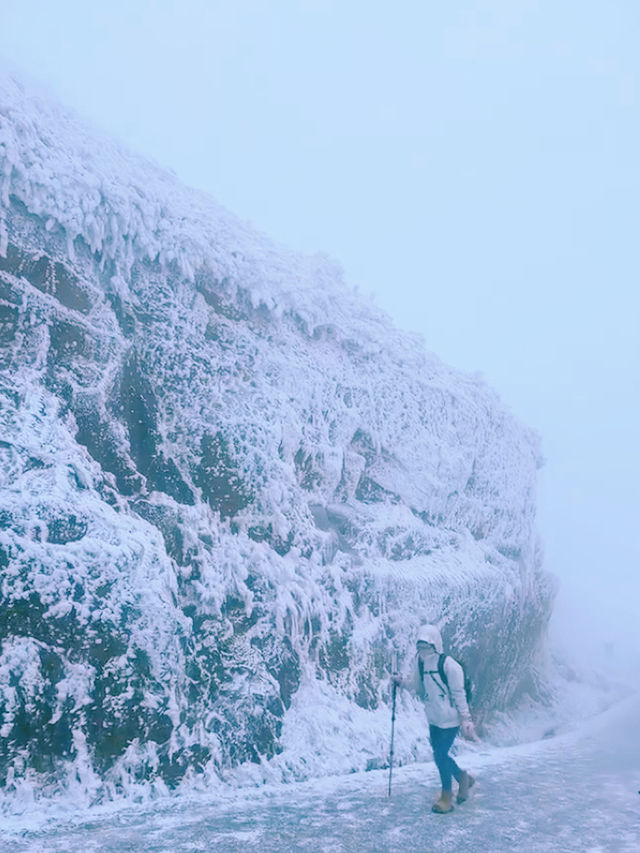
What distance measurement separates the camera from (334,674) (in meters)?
→ 11.4

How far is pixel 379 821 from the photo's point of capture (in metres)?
7.06

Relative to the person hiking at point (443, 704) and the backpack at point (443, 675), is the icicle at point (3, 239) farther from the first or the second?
the backpack at point (443, 675)

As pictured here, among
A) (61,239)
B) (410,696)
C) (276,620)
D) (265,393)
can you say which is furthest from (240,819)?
(61,239)

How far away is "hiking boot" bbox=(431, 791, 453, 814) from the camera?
7.27m

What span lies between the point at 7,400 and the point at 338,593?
6621 mm

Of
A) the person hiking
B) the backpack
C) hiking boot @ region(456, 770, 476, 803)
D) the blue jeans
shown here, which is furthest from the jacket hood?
hiking boot @ region(456, 770, 476, 803)

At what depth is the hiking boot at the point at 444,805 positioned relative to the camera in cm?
727

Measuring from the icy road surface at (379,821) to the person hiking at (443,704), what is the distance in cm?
27

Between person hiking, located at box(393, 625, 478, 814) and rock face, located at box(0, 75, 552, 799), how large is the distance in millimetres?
2599

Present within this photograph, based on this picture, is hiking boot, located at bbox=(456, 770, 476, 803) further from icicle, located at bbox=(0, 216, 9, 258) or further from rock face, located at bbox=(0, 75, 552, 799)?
icicle, located at bbox=(0, 216, 9, 258)

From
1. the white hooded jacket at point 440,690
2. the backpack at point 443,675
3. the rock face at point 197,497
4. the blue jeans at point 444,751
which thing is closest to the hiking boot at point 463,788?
the blue jeans at point 444,751

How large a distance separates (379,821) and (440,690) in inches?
59.3

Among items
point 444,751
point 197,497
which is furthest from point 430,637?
point 197,497

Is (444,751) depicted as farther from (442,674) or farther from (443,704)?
(442,674)
